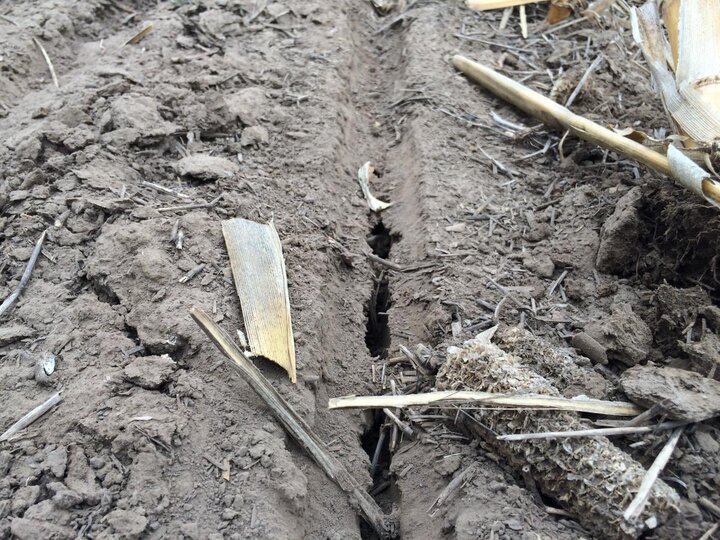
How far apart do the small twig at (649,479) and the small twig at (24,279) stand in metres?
2.41

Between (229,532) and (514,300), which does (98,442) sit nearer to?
(229,532)

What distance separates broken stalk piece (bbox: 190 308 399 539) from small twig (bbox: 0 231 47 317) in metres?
0.86

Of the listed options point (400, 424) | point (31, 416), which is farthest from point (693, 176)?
point (31, 416)

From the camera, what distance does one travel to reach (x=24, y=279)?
2602 mm

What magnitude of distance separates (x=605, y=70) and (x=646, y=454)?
2.77 metres

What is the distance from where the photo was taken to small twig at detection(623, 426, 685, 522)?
185 centimetres

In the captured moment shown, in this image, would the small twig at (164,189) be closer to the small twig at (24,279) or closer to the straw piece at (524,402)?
the small twig at (24,279)

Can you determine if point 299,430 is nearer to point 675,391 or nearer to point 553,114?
point 675,391

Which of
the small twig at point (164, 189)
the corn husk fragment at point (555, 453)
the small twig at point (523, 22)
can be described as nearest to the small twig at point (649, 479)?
the corn husk fragment at point (555, 453)

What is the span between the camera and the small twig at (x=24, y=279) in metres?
2.51

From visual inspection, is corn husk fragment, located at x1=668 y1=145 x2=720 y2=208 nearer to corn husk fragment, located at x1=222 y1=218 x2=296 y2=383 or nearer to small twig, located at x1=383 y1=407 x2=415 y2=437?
small twig, located at x1=383 y1=407 x2=415 y2=437

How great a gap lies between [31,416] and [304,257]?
50.4 inches

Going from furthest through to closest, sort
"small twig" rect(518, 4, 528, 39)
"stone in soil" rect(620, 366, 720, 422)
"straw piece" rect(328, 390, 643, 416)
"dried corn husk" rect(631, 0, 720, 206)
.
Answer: "small twig" rect(518, 4, 528, 39) < "dried corn husk" rect(631, 0, 720, 206) < "straw piece" rect(328, 390, 643, 416) < "stone in soil" rect(620, 366, 720, 422)

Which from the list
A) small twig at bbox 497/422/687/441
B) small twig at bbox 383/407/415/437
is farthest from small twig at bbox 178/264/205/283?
small twig at bbox 497/422/687/441
